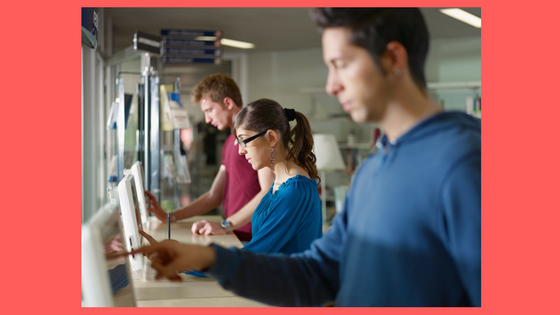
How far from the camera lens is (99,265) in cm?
68

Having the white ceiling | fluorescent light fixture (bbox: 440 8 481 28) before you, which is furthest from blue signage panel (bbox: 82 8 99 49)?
fluorescent light fixture (bbox: 440 8 481 28)

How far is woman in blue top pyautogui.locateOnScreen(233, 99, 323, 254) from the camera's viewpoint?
1707 millimetres

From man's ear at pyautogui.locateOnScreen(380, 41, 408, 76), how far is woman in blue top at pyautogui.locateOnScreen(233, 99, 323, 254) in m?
1.00

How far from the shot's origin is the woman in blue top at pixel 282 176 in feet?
5.60

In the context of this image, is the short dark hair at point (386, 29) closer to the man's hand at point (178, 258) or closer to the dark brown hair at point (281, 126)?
the man's hand at point (178, 258)

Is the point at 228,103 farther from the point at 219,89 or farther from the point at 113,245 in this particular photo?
the point at 113,245

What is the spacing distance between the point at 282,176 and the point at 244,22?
4.52 metres

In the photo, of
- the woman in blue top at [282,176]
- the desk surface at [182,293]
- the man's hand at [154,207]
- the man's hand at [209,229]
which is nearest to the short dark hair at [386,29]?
the desk surface at [182,293]

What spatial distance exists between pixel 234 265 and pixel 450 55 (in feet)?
21.6

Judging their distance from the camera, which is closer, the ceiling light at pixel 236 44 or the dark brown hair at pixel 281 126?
the dark brown hair at pixel 281 126

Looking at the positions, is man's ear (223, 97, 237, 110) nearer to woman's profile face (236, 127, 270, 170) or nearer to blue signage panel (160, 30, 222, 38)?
woman's profile face (236, 127, 270, 170)

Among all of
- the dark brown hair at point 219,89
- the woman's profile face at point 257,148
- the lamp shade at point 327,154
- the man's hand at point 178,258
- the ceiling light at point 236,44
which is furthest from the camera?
the ceiling light at point 236,44

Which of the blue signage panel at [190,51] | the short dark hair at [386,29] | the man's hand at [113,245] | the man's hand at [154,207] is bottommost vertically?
the man's hand at [154,207]

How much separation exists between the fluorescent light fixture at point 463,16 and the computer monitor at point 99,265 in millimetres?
5091
